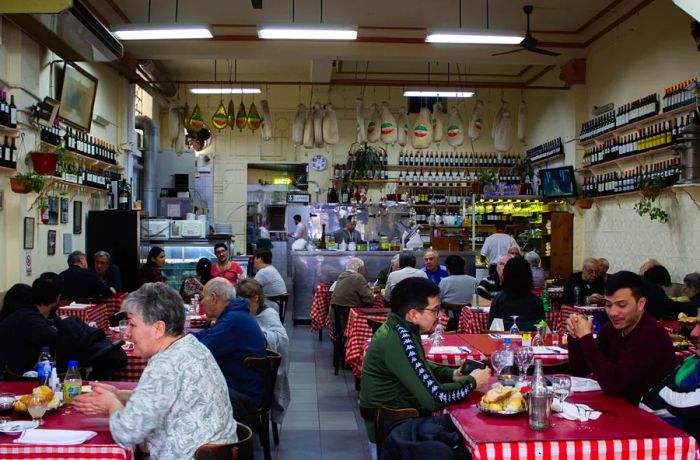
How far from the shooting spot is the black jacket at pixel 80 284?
8984mm

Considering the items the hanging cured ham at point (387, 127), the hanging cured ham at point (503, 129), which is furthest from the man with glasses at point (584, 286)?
the hanging cured ham at point (387, 127)

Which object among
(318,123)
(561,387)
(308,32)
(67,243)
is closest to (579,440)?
(561,387)

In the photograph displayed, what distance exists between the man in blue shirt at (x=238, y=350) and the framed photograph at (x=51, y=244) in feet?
18.9

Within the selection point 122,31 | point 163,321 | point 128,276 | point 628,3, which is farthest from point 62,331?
point 628,3

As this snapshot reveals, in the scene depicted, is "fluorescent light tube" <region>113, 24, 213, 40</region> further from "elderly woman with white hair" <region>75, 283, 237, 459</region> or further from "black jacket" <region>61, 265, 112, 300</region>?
"elderly woman with white hair" <region>75, 283, 237, 459</region>

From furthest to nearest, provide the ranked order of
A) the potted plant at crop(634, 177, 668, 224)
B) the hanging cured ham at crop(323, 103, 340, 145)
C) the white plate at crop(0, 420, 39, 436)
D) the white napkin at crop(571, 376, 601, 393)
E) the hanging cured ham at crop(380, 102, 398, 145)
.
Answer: the hanging cured ham at crop(323, 103, 340, 145) < the hanging cured ham at crop(380, 102, 398, 145) < the potted plant at crop(634, 177, 668, 224) < the white napkin at crop(571, 376, 601, 393) < the white plate at crop(0, 420, 39, 436)

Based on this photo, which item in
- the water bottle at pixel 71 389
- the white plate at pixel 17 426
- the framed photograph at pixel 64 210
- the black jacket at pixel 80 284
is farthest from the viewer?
the framed photograph at pixel 64 210

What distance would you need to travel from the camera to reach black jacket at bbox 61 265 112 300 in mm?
8984

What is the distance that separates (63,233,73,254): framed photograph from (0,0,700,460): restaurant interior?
61 millimetres

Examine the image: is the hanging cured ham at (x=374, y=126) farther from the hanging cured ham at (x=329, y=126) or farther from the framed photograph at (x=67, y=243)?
the framed photograph at (x=67, y=243)

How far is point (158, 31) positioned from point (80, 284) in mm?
3387

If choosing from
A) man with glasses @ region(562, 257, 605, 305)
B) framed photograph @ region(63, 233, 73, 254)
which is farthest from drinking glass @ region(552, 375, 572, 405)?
framed photograph @ region(63, 233, 73, 254)

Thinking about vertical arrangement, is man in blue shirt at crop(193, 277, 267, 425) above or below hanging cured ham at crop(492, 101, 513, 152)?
below

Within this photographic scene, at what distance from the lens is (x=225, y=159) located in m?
18.5
